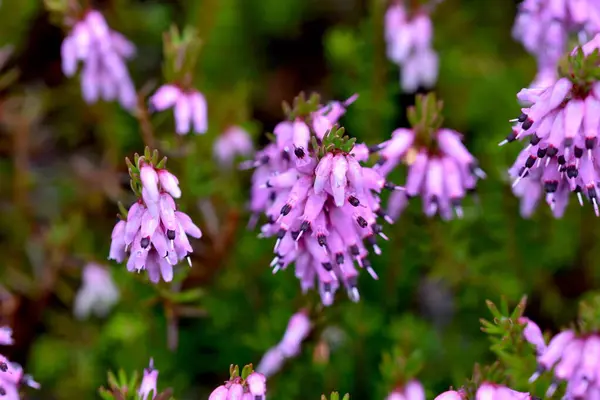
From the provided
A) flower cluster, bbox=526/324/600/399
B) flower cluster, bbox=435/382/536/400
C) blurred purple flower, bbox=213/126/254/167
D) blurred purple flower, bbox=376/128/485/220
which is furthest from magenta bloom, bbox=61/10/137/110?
flower cluster, bbox=526/324/600/399

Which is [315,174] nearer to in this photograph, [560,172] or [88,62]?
[560,172]

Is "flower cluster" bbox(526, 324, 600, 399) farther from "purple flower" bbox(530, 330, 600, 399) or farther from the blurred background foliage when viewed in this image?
the blurred background foliage

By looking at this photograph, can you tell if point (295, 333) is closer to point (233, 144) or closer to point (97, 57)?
point (233, 144)

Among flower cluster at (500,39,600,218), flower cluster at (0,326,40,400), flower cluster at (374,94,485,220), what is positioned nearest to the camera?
flower cluster at (500,39,600,218)

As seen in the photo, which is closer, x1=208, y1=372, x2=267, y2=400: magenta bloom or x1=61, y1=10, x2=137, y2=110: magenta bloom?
x1=208, y1=372, x2=267, y2=400: magenta bloom

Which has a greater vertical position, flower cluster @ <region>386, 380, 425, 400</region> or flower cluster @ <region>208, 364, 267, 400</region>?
flower cluster @ <region>386, 380, 425, 400</region>

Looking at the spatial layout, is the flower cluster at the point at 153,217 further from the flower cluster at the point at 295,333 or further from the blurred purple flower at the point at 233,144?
the blurred purple flower at the point at 233,144

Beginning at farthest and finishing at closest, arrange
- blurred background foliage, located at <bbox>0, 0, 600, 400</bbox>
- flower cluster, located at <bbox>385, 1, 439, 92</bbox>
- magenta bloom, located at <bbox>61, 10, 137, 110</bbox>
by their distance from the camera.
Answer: flower cluster, located at <bbox>385, 1, 439, 92</bbox> → blurred background foliage, located at <bbox>0, 0, 600, 400</bbox> → magenta bloom, located at <bbox>61, 10, 137, 110</bbox>
